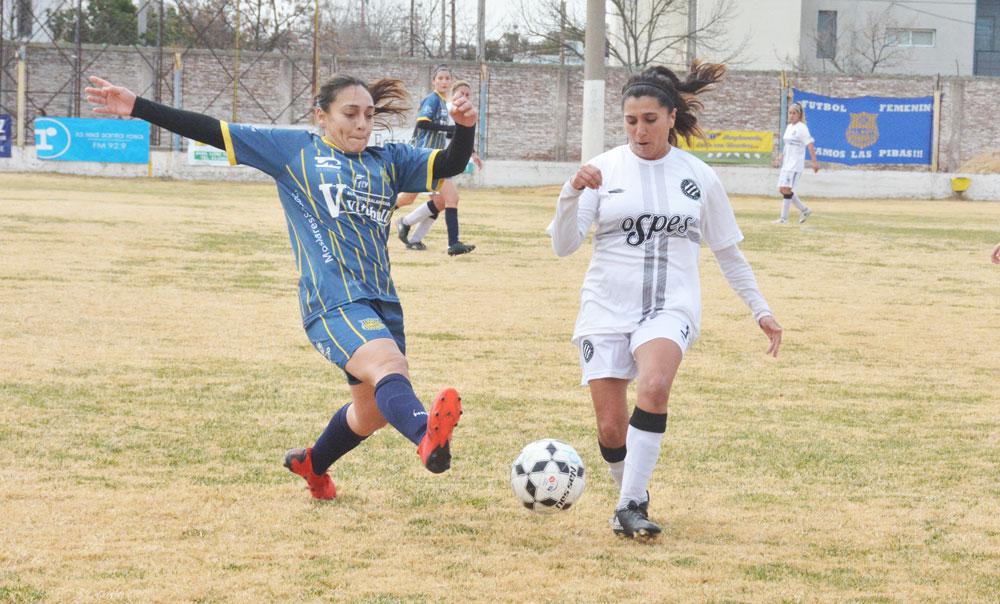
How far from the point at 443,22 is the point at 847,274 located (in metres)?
37.9

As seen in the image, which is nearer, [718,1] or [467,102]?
[467,102]

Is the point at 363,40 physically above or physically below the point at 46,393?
above

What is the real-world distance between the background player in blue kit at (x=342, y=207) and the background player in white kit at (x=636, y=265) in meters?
0.61

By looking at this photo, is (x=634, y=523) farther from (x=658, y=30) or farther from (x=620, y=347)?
(x=658, y=30)

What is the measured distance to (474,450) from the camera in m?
6.31

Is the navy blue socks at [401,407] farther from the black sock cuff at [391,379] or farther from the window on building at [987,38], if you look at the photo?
the window on building at [987,38]

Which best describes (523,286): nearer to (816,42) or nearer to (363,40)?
(816,42)

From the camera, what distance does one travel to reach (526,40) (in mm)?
54875

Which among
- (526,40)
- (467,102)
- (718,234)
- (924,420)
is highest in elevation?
(526,40)

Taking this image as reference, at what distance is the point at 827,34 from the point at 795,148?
114ft

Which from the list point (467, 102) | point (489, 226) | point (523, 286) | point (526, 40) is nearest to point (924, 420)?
point (467, 102)

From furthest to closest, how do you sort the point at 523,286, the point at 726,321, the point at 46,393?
1. the point at 523,286
2. the point at 726,321
3. the point at 46,393

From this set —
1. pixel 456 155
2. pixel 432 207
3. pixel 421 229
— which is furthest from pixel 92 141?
pixel 456 155

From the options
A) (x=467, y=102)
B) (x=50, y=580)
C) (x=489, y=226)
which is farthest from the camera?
(x=489, y=226)
